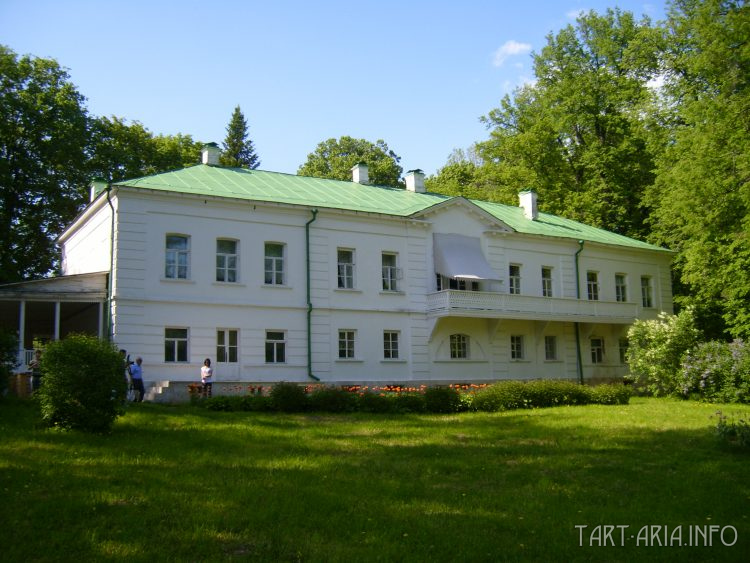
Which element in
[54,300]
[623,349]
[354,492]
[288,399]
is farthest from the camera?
[623,349]

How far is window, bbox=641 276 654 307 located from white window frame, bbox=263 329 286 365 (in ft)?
70.0

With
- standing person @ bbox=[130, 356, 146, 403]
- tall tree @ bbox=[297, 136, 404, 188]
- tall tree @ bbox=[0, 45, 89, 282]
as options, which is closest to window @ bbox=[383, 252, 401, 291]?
standing person @ bbox=[130, 356, 146, 403]

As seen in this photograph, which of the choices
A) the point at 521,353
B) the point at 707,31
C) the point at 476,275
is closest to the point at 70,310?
the point at 476,275

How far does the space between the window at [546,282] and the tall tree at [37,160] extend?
25.5 metres

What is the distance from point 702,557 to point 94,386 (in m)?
11.0

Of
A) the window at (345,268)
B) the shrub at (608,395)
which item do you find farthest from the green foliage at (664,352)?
the window at (345,268)

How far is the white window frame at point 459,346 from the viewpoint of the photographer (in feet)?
103

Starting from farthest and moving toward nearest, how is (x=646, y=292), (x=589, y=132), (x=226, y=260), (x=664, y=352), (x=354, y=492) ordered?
(x=589, y=132)
(x=646, y=292)
(x=664, y=352)
(x=226, y=260)
(x=354, y=492)

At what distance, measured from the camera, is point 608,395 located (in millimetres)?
24266

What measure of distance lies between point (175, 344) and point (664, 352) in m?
19.5

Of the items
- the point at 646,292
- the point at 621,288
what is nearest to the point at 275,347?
the point at 621,288

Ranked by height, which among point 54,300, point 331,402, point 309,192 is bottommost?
point 331,402

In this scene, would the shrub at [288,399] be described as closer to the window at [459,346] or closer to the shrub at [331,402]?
the shrub at [331,402]

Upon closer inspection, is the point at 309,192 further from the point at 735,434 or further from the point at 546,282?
the point at 735,434
